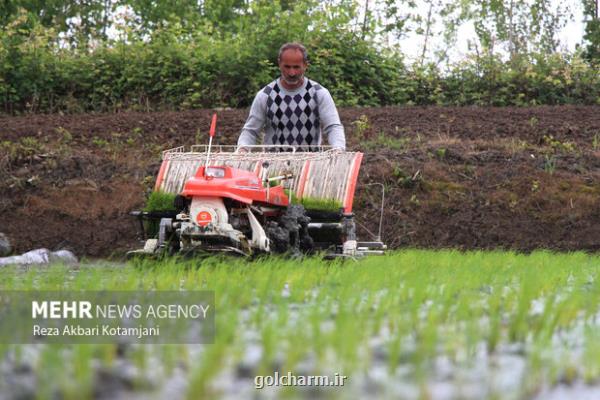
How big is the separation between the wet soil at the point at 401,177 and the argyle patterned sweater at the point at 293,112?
3.00 meters

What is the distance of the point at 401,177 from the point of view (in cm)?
1278

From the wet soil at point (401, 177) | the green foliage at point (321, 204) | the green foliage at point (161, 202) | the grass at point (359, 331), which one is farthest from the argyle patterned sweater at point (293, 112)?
the wet soil at point (401, 177)

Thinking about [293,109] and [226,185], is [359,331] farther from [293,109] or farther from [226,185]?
[293,109]

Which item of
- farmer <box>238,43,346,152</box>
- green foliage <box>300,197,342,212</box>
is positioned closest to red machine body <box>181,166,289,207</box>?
green foliage <box>300,197,342,212</box>

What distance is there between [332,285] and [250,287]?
67cm

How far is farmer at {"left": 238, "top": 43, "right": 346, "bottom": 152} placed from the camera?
873 cm

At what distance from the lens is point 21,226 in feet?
39.0

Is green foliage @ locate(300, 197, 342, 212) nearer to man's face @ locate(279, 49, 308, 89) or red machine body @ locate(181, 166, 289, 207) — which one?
red machine body @ locate(181, 166, 289, 207)

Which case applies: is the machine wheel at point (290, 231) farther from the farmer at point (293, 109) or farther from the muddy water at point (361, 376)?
the muddy water at point (361, 376)

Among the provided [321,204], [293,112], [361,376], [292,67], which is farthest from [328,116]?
[361,376]

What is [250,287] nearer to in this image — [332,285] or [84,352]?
[332,285]

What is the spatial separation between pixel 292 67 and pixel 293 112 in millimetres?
381

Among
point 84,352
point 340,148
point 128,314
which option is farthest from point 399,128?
point 84,352

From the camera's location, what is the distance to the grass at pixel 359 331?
3.39 meters
